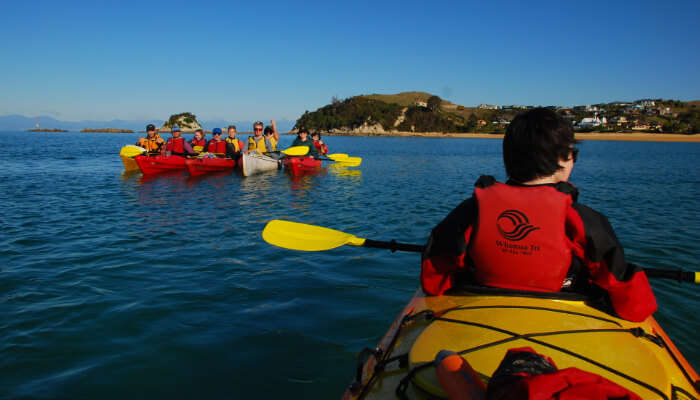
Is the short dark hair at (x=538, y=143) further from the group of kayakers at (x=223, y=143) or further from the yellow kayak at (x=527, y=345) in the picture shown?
the group of kayakers at (x=223, y=143)

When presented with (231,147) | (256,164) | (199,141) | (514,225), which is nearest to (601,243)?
(514,225)

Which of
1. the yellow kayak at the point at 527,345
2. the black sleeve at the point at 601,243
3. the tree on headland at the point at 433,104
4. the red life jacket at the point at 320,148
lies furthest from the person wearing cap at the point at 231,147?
the tree on headland at the point at 433,104

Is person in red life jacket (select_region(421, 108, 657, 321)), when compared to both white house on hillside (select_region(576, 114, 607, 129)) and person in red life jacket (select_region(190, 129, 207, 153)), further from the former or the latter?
white house on hillside (select_region(576, 114, 607, 129))

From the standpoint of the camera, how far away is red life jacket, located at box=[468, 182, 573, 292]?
7.04ft

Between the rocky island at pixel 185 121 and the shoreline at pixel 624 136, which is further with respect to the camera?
the rocky island at pixel 185 121

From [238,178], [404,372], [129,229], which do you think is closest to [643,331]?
[404,372]

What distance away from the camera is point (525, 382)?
130 cm

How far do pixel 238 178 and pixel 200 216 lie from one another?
6.77 meters

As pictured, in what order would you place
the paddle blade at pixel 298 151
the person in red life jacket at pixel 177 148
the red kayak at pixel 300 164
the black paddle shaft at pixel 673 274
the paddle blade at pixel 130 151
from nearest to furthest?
1. the black paddle shaft at pixel 673 274
2. the paddle blade at pixel 130 151
3. the red kayak at pixel 300 164
4. the person in red life jacket at pixel 177 148
5. the paddle blade at pixel 298 151

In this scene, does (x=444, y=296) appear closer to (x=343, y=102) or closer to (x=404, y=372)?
(x=404, y=372)

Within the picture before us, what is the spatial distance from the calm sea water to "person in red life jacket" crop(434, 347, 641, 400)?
179cm

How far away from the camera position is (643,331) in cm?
231

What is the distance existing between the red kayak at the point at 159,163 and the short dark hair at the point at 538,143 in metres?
16.0

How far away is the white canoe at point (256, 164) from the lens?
15.8m
